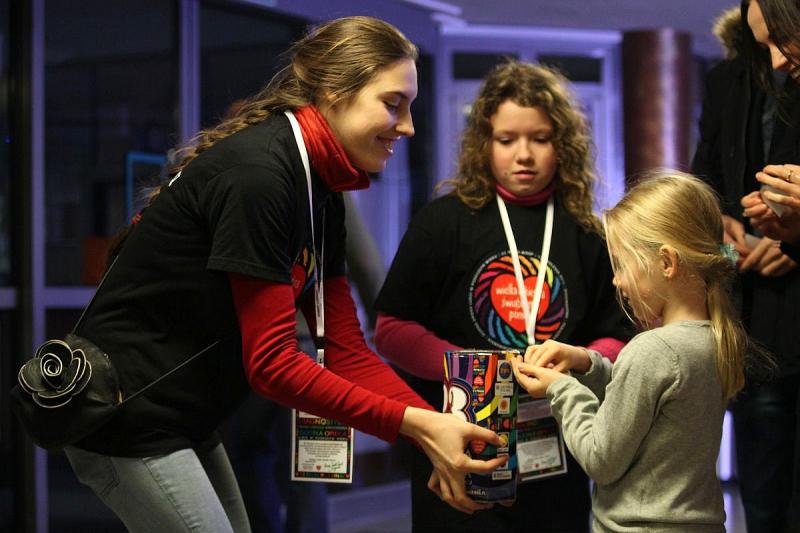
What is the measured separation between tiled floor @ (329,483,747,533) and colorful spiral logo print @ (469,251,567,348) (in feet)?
9.50

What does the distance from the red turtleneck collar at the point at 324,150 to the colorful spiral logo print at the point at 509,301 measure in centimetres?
55

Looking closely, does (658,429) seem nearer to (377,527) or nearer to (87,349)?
(87,349)

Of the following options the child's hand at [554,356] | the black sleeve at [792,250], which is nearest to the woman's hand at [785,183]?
the black sleeve at [792,250]

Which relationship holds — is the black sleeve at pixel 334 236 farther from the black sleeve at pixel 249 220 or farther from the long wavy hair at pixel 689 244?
the long wavy hair at pixel 689 244

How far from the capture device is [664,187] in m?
1.88

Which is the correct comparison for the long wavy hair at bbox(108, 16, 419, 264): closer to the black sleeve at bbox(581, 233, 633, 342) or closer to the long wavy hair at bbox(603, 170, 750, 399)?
the long wavy hair at bbox(603, 170, 750, 399)

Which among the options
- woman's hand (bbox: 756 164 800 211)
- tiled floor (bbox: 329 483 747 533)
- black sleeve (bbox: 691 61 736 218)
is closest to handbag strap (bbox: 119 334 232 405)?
woman's hand (bbox: 756 164 800 211)

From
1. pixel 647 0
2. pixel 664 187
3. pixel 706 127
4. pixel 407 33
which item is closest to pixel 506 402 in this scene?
pixel 664 187

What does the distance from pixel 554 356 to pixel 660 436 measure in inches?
10.7

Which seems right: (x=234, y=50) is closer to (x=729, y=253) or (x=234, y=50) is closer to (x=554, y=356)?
(x=554, y=356)

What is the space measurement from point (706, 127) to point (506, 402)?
1.17 meters

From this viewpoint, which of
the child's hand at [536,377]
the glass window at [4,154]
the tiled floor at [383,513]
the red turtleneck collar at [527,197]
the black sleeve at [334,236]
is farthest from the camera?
the tiled floor at [383,513]

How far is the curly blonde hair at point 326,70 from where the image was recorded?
6.09 feet

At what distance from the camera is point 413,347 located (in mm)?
2299
